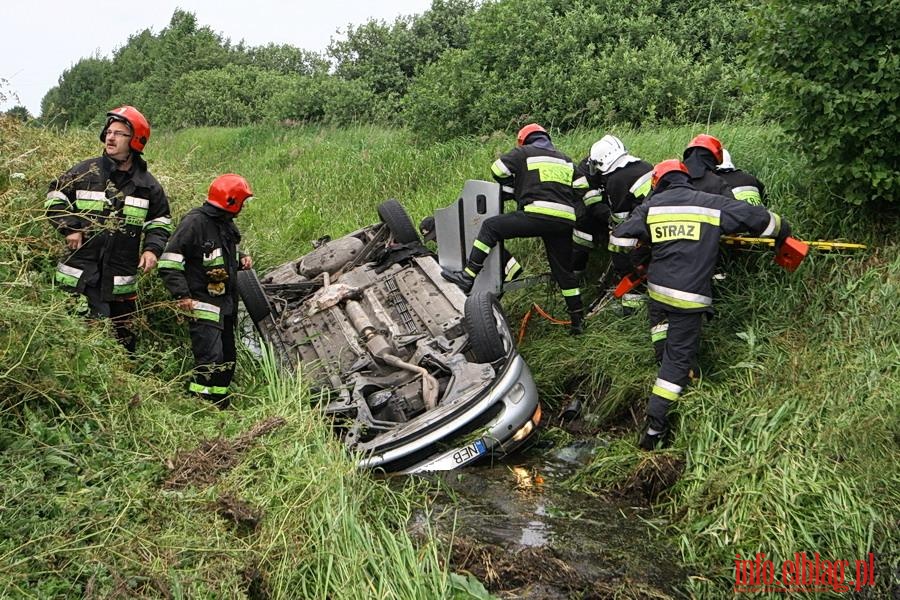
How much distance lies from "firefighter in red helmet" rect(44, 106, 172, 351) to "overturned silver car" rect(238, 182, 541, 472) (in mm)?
1066

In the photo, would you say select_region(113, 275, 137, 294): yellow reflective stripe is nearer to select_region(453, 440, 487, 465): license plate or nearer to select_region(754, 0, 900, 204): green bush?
select_region(453, 440, 487, 465): license plate

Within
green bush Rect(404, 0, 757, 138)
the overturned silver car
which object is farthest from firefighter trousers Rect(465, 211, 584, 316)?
green bush Rect(404, 0, 757, 138)

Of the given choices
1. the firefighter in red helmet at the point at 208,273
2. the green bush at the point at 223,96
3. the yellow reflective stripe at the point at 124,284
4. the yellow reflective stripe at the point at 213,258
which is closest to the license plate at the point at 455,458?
the firefighter in red helmet at the point at 208,273

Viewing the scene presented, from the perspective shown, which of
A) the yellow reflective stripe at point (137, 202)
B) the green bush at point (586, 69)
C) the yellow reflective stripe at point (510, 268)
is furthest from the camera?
the green bush at point (586, 69)

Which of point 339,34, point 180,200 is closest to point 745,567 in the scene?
point 180,200

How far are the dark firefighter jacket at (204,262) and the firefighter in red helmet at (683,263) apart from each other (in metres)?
2.88

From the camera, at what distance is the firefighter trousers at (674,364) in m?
5.01

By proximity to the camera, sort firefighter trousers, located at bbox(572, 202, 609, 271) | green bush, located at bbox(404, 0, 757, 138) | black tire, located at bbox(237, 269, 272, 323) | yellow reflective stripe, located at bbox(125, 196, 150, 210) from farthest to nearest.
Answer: green bush, located at bbox(404, 0, 757, 138), firefighter trousers, located at bbox(572, 202, 609, 271), black tire, located at bbox(237, 269, 272, 323), yellow reflective stripe, located at bbox(125, 196, 150, 210)

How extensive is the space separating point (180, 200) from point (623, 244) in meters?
4.63

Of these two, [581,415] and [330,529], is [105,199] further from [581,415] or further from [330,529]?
[581,415]

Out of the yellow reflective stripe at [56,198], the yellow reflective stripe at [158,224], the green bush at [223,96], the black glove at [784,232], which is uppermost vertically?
the yellow reflective stripe at [56,198]

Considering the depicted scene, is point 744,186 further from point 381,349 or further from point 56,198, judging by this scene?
point 56,198

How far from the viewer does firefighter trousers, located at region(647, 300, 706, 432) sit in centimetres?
501

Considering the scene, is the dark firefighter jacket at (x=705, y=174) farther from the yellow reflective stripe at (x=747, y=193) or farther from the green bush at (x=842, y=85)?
the green bush at (x=842, y=85)
